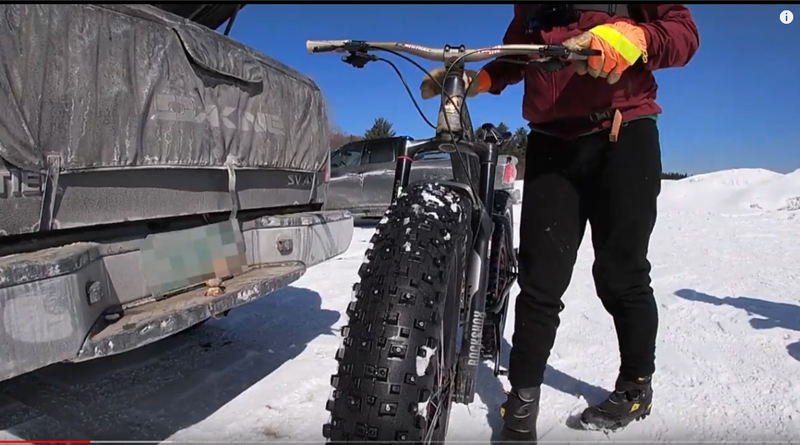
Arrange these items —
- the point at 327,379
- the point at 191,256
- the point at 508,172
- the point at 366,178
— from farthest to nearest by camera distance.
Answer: the point at 366,178, the point at 508,172, the point at 327,379, the point at 191,256

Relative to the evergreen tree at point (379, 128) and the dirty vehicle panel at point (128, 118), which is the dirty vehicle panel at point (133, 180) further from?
the evergreen tree at point (379, 128)

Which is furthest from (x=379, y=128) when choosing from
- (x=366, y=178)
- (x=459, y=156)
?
(x=459, y=156)

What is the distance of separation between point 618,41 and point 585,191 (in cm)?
A: 69

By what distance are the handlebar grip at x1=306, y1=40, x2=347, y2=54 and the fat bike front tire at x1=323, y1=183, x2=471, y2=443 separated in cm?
64

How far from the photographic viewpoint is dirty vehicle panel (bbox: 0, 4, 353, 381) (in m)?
1.64

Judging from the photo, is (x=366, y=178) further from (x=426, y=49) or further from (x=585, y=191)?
(x=426, y=49)

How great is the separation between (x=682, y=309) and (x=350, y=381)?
11.7ft

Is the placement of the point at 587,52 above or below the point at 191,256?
above

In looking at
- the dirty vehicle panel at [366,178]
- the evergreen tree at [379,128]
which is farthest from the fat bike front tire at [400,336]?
the evergreen tree at [379,128]

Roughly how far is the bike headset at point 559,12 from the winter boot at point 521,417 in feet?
4.48

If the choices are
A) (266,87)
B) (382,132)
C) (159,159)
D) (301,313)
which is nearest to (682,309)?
(301,313)

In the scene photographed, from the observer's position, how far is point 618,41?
5.02 feet

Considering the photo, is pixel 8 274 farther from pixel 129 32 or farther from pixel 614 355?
pixel 614 355

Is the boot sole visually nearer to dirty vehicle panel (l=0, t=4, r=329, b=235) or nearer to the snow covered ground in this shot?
the snow covered ground
